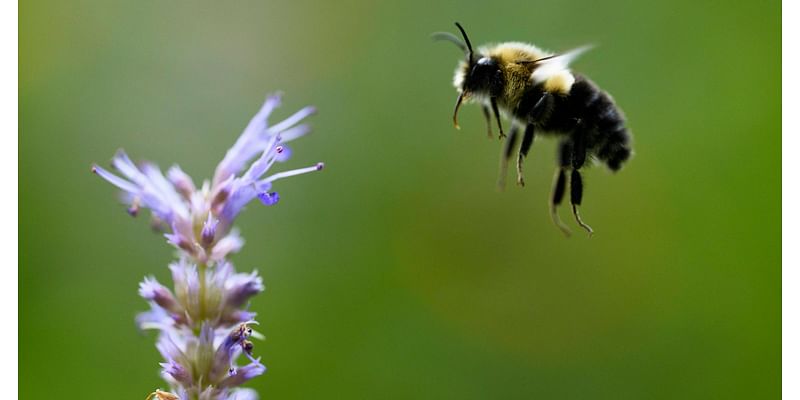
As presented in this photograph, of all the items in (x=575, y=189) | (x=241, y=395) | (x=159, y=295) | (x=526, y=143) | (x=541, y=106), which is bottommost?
(x=241, y=395)

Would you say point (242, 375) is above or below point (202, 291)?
below

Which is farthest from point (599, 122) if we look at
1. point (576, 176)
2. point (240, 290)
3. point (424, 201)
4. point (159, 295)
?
point (424, 201)

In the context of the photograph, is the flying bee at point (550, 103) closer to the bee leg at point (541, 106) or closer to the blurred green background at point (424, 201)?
the bee leg at point (541, 106)

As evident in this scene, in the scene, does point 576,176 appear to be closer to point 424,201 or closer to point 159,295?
point 159,295

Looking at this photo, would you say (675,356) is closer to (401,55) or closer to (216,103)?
(401,55)

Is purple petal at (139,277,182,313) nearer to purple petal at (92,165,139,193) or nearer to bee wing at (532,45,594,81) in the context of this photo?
purple petal at (92,165,139,193)

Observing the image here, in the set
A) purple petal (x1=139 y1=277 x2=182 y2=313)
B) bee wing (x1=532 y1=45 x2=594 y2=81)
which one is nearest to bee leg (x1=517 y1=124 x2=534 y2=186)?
bee wing (x1=532 y1=45 x2=594 y2=81)
